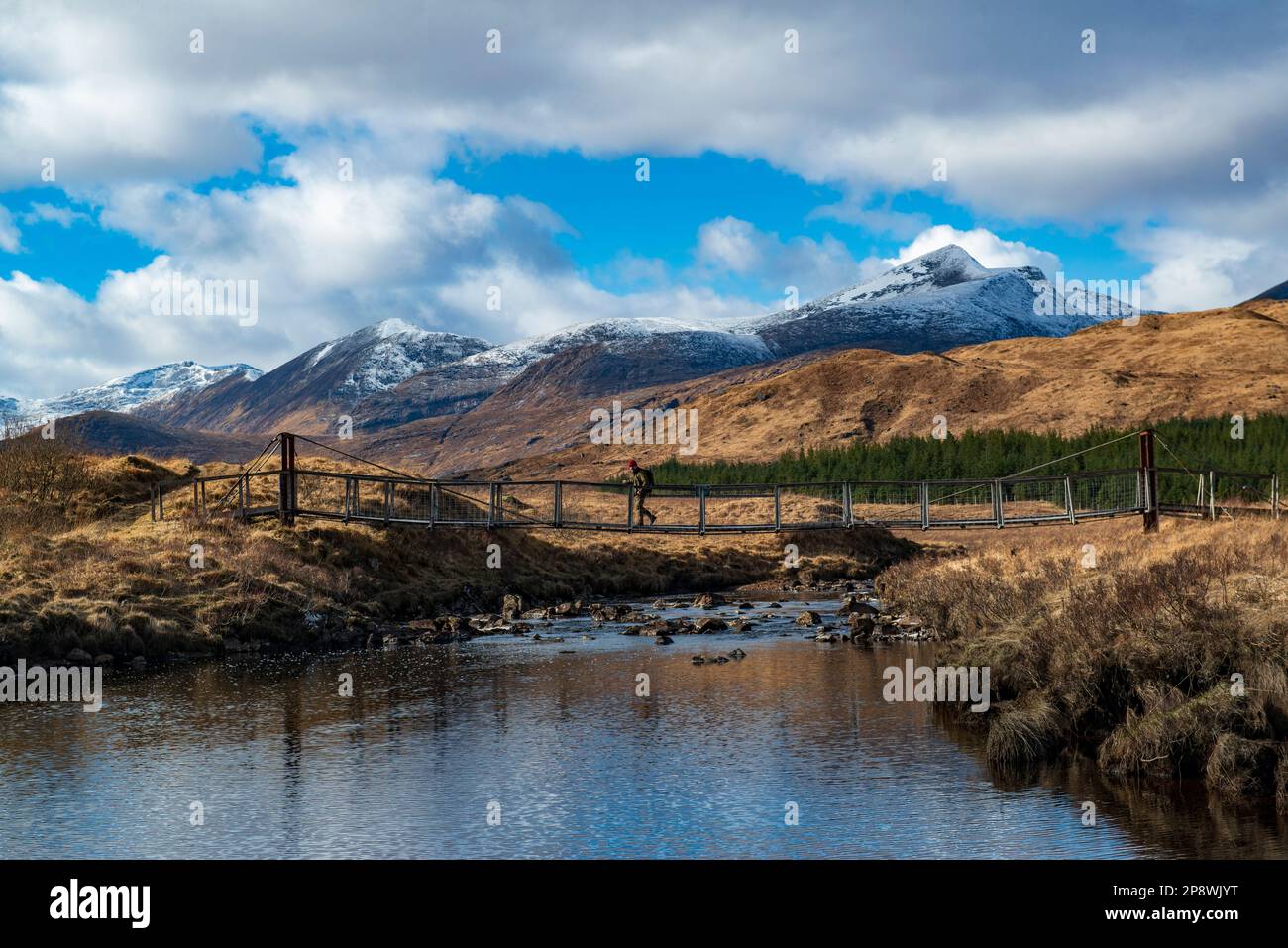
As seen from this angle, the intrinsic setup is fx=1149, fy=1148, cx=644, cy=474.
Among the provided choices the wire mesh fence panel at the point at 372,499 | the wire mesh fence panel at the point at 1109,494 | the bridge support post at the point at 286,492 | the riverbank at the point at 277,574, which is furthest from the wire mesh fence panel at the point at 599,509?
the wire mesh fence panel at the point at 1109,494

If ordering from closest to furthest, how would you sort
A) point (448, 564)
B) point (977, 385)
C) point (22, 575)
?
1. point (22, 575)
2. point (448, 564)
3. point (977, 385)

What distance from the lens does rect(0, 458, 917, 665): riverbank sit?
1321 inches

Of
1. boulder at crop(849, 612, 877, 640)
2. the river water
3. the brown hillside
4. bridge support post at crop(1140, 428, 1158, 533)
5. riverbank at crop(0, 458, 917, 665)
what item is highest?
the brown hillside

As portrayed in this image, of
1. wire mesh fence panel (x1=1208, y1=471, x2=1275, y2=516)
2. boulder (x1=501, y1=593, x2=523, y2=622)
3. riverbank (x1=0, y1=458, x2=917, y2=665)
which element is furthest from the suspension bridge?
boulder (x1=501, y1=593, x2=523, y2=622)

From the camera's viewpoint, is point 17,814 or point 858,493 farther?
point 858,493

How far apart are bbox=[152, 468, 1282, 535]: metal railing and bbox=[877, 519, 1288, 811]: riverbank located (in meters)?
15.7

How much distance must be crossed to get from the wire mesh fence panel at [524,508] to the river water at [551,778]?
17730 millimetres

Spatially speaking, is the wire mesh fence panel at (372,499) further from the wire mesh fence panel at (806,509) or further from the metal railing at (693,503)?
the wire mesh fence panel at (806,509)

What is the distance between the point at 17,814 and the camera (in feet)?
58.2

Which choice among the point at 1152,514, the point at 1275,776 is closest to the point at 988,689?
the point at 1275,776

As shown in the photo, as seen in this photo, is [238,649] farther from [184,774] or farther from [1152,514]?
[1152,514]

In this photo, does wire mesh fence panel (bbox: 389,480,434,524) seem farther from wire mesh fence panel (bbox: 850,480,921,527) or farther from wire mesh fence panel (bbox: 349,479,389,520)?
wire mesh fence panel (bbox: 850,480,921,527)

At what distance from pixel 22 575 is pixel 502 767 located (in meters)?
21.5

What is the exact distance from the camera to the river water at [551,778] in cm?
1625
